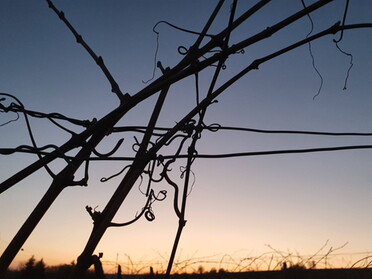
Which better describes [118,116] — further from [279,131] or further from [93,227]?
[279,131]

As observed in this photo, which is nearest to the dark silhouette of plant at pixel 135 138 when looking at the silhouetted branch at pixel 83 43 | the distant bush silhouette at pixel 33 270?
the silhouetted branch at pixel 83 43

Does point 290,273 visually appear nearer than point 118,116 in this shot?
No

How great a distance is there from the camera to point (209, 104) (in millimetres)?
1428

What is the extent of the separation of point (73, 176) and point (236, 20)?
2.98 feet

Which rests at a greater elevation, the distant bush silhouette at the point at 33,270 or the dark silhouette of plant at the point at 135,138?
the distant bush silhouette at the point at 33,270

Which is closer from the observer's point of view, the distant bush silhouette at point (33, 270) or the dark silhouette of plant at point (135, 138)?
the dark silhouette of plant at point (135, 138)

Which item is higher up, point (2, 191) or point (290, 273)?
point (290, 273)

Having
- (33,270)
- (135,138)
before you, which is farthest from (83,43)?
(33,270)

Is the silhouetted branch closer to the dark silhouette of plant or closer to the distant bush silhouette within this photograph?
the dark silhouette of plant

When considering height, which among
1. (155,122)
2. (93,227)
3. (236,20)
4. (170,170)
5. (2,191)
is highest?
(236,20)

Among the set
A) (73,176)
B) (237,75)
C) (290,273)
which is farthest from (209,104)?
(290,273)

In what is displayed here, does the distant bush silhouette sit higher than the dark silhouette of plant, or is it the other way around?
the distant bush silhouette

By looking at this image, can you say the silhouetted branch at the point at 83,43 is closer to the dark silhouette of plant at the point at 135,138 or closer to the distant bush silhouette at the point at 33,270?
the dark silhouette of plant at the point at 135,138

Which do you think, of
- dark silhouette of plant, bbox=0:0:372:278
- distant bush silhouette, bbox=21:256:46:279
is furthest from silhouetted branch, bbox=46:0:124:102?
distant bush silhouette, bbox=21:256:46:279
